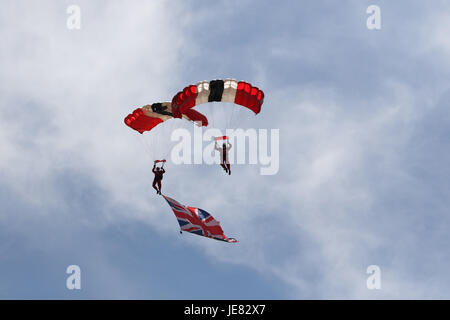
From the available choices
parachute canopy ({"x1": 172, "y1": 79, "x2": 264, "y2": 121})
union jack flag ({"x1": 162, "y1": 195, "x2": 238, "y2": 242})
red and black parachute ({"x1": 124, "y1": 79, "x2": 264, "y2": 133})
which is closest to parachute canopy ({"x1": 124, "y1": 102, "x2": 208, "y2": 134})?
red and black parachute ({"x1": 124, "y1": 79, "x2": 264, "y2": 133})

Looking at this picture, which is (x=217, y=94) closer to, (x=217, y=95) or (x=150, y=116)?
(x=217, y=95)

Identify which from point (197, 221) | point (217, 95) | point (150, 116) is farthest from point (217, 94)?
point (197, 221)

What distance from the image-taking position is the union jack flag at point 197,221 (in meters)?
38.3

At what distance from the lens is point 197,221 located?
129ft

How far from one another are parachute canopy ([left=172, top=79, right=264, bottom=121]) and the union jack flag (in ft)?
20.9

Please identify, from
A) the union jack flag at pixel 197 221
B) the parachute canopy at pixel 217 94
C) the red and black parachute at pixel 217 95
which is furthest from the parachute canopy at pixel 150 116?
the union jack flag at pixel 197 221

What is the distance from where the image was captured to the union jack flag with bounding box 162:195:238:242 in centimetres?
3833

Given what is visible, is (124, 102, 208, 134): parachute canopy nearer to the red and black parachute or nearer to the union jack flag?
the red and black parachute
